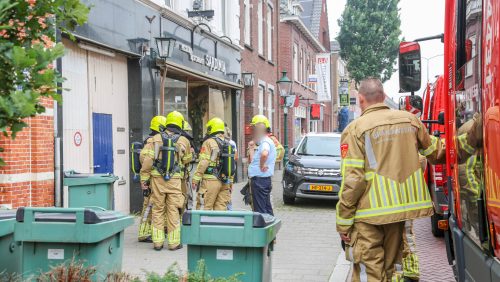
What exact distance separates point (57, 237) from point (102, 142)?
262 inches

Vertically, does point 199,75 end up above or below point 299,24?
below

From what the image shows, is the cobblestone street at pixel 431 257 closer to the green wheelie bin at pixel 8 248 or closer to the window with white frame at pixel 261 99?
the green wheelie bin at pixel 8 248

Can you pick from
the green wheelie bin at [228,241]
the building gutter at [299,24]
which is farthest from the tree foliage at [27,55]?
the building gutter at [299,24]

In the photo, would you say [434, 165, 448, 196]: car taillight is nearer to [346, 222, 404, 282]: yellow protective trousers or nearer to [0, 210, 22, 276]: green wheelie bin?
[346, 222, 404, 282]: yellow protective trousers

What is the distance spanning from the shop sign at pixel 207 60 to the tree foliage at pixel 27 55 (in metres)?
10.9

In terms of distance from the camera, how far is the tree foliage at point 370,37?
164 ft

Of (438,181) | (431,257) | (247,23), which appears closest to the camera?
(431,257)

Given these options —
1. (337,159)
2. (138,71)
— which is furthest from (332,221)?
(138,71)

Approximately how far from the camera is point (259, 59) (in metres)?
22.7

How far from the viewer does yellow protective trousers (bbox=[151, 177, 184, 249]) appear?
8094 millimetres

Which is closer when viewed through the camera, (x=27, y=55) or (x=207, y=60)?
(x=27, y=55)

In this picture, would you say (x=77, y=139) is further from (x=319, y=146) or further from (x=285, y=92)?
(x=285, y=92)

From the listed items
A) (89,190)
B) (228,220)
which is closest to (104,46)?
(89,190)

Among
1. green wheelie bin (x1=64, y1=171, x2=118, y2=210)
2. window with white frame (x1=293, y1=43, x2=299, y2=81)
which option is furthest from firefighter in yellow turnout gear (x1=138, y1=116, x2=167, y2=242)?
window with white frame (x1=293, y1=43, x2=299, y2=81)
